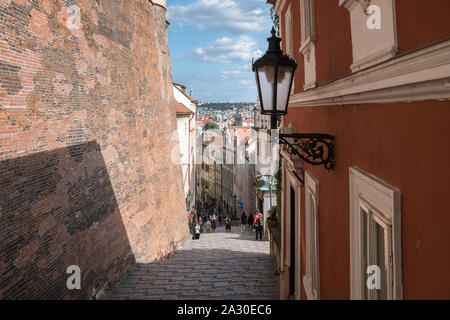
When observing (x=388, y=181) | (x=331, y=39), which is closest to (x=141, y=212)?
(x=331, y=39)

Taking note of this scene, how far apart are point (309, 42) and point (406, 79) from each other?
10.2 feet

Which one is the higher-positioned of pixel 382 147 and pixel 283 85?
pixel 283 85

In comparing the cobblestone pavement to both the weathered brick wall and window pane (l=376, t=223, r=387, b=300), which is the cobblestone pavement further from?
window pane (l=376, t=223, r=387, b=300)

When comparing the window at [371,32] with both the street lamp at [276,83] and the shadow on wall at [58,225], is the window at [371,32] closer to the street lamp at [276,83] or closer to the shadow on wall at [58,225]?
the street lamp at [276,83]

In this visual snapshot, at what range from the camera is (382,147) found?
2.15 meters

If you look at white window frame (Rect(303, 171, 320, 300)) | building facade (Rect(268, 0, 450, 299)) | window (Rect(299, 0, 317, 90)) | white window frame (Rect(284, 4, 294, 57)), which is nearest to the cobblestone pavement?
white window frame (Rect(303, 171, 320, 300))

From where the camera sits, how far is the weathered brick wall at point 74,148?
5.75 m

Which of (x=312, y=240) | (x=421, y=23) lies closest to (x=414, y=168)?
(x=421, y=23)

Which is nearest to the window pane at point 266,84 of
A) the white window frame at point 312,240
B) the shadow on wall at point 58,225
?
the white window frame at point 312,240

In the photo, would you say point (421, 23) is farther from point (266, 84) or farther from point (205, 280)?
point (205, 280)

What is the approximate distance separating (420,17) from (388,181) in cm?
101

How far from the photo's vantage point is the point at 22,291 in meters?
5.62
